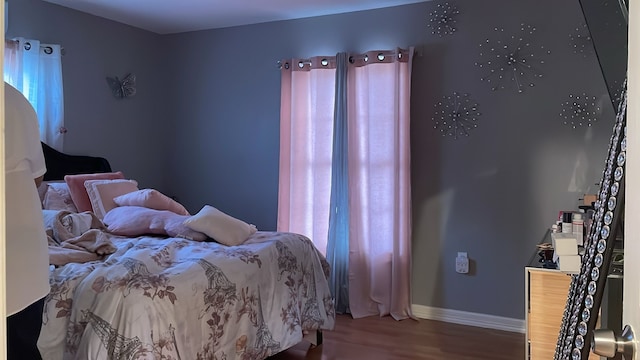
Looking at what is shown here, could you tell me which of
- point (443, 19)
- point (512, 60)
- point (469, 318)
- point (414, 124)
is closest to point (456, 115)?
point (414, 124)

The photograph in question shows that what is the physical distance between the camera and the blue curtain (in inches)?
159

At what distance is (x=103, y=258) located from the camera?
2.50 meters

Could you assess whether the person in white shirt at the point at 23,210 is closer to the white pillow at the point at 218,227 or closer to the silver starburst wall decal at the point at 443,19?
the white pillow at the point at 218,227

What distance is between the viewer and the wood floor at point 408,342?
3.21m

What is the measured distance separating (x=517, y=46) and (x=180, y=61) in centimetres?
293

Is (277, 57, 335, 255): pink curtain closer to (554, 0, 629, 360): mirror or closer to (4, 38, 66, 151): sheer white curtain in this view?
(4, 38, 66, 151): sheer white curtain

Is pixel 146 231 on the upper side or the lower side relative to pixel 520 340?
upper

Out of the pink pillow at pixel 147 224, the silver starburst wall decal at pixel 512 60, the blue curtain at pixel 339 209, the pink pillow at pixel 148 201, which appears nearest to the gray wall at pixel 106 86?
the pink pillow at pixel 148 201

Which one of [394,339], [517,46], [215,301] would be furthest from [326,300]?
[517,46]

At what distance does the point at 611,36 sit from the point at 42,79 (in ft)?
11.9

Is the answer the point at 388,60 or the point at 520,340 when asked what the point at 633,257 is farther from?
the point at 388,60

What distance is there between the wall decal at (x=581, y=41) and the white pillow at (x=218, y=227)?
246cm

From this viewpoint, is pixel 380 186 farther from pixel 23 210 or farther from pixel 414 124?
pixel 23 210

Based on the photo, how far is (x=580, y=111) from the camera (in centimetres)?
346
